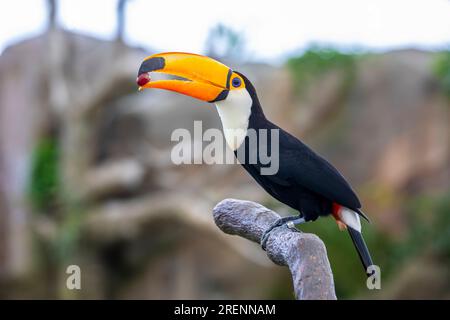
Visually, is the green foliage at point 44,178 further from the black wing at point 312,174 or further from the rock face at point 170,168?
the black wing at point 312,174

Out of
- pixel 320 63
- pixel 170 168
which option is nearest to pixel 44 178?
pixel 170 168

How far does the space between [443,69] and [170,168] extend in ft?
9.39

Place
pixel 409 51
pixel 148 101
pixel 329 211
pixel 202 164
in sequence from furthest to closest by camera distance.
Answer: pixel 148 101 < pixel 409 51 < pixel 202 164 < pixel 329 211

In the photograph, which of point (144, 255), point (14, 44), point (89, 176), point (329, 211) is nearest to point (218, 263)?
point (144, 255)

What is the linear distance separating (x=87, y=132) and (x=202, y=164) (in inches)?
50.7

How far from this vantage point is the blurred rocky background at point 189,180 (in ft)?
24.4

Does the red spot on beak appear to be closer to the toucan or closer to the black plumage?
the toucan

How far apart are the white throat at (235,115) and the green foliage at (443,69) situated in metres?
5.28

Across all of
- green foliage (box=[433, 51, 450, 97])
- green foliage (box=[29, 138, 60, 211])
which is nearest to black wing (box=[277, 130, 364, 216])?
green foliage (box=[433, 51, 450, 97])

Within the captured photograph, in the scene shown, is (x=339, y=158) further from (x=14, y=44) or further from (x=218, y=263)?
(x=14, y=44)

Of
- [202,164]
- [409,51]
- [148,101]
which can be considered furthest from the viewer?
[148,101]

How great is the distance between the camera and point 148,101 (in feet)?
29.0

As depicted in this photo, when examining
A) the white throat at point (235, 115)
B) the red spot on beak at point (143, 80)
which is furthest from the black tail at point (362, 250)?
the red spot on beak at point (143, 80)

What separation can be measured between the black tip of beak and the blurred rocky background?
447 cm
